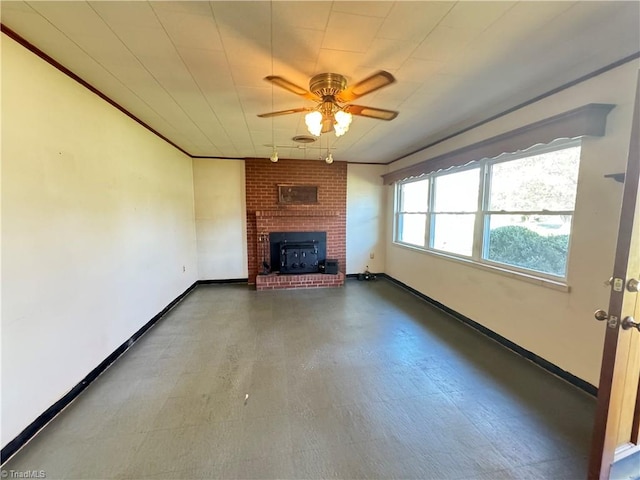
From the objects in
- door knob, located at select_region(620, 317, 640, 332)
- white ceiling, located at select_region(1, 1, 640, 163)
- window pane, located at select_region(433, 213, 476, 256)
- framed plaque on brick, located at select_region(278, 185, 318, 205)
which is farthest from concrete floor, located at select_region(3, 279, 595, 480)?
framed plaque on brick, located at select_region(278, 185, 318, 205)

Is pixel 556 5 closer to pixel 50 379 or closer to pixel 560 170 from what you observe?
pixel 560 170

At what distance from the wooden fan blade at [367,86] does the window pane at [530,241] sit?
1.79m

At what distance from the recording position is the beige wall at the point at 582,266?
1.78 meters

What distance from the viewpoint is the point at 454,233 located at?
354cm

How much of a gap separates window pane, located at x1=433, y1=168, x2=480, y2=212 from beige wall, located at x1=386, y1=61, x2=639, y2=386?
0.53 meters

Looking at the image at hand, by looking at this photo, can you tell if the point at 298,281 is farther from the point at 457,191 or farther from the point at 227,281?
the point at 457,191

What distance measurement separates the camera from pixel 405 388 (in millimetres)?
2027

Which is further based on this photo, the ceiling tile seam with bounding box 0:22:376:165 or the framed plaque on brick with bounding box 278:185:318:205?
the framed plaque on brick with bounding box 278:185:318:205

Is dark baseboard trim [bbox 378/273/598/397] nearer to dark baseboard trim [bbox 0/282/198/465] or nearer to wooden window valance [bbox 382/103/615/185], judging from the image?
wooden window valance [bbox 382/103/615/185]

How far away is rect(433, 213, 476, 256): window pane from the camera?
3.26 meters

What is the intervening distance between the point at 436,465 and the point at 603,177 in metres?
2.15

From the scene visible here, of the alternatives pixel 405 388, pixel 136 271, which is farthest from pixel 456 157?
pixel 136 271

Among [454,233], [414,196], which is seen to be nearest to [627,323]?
[454,233]

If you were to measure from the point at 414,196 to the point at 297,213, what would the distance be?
2114 mm
